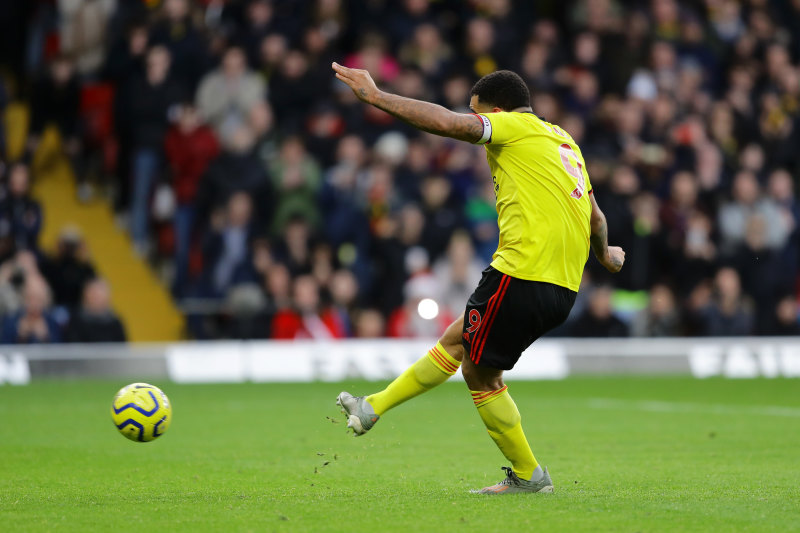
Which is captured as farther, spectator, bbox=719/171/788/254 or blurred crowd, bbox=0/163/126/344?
spectator, bbox=719/171/788/254

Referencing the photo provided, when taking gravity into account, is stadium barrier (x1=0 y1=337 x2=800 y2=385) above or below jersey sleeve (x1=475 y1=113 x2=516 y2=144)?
below

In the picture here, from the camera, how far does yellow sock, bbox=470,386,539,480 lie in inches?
271

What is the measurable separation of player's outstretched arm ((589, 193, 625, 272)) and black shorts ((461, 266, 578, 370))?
0.58 m

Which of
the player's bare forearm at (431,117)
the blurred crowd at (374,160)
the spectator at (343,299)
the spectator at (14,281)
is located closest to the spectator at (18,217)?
the blurred crowd at (374,160)

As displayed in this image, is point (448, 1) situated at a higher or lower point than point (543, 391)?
higher

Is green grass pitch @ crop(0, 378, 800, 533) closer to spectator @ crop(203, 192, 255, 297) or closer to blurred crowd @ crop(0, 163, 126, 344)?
blurred crowd @ crop(0, 163, 126, 344)

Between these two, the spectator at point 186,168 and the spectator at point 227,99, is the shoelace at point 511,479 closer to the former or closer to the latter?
the spectator at point 186,168

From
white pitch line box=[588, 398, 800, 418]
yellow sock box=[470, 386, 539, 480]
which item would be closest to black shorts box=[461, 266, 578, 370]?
yellow sock box=[470, 386, 539, 480]

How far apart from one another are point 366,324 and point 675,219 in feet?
15.0

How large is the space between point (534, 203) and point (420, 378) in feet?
3.68

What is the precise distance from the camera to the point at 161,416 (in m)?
7.70

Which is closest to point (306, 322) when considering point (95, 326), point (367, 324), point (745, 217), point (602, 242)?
point (367, 324)

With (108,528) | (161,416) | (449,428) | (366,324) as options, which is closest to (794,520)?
(108,528)

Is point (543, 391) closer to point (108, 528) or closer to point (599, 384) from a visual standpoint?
point (599, 384)
